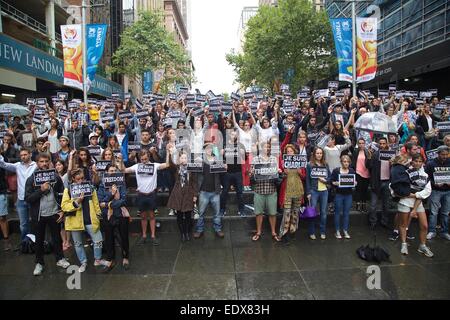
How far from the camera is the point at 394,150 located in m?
7.30

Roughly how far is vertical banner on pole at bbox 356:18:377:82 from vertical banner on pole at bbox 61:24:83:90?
35.3 ft

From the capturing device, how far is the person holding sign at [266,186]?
22.5 feet

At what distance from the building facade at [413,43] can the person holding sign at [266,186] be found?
13.6m

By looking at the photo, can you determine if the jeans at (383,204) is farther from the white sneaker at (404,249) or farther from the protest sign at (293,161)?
the protest sign at (293,161)

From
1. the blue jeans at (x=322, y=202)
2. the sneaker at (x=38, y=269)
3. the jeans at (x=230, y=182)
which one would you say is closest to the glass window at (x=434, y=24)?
the blue jeans at (x=322, y=202)

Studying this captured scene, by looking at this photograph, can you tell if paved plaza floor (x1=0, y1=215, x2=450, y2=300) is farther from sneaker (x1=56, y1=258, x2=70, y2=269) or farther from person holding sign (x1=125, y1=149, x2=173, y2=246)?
person holding sign (x1=125, y1=149, x2=173, y2=246)

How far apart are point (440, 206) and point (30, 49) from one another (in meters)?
20.4

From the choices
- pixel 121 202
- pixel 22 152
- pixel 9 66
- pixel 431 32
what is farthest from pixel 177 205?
pixel 431 32

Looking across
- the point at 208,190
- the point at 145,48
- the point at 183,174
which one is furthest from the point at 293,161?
the point at 145,48

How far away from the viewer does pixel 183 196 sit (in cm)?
682

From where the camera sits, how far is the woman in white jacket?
6.20 meters

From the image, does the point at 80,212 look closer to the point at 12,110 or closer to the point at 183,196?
the point at 183,196

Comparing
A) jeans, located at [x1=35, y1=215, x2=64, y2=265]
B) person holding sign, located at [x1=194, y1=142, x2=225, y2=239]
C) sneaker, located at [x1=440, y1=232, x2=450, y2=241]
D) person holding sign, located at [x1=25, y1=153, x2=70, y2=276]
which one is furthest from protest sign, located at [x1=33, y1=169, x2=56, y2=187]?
sneaker, located at [x1=440, y1=232, x2=450, y2=241]
